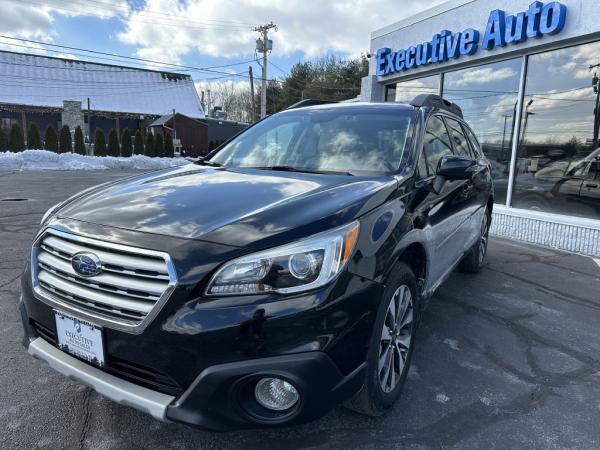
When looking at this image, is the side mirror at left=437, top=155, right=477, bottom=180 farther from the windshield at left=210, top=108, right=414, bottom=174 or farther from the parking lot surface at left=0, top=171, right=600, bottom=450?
the parking lot surface at left=0, top=171, right=600, bottom=450

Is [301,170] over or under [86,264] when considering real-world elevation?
over

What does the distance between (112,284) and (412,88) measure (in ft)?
32.6

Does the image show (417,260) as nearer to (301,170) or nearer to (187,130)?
(301,170)

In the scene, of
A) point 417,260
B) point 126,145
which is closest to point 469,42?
point 417,260

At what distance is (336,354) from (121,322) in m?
0.88

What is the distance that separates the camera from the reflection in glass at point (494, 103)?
8156 millimetres

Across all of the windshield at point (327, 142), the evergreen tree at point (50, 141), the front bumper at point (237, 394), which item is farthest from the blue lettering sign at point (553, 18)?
the evergreen tree at point (50, 141)

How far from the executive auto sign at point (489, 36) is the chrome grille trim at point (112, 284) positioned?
723cm

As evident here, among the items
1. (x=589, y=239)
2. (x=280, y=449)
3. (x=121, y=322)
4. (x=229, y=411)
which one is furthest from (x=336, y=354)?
(x=589, y=239)

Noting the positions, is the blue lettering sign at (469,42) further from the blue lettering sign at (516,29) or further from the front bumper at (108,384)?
the front bumper at (108,384)

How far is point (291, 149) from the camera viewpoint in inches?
132

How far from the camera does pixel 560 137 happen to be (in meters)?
7.49

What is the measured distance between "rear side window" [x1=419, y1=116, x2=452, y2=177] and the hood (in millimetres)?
543

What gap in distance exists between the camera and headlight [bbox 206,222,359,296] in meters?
1.78
